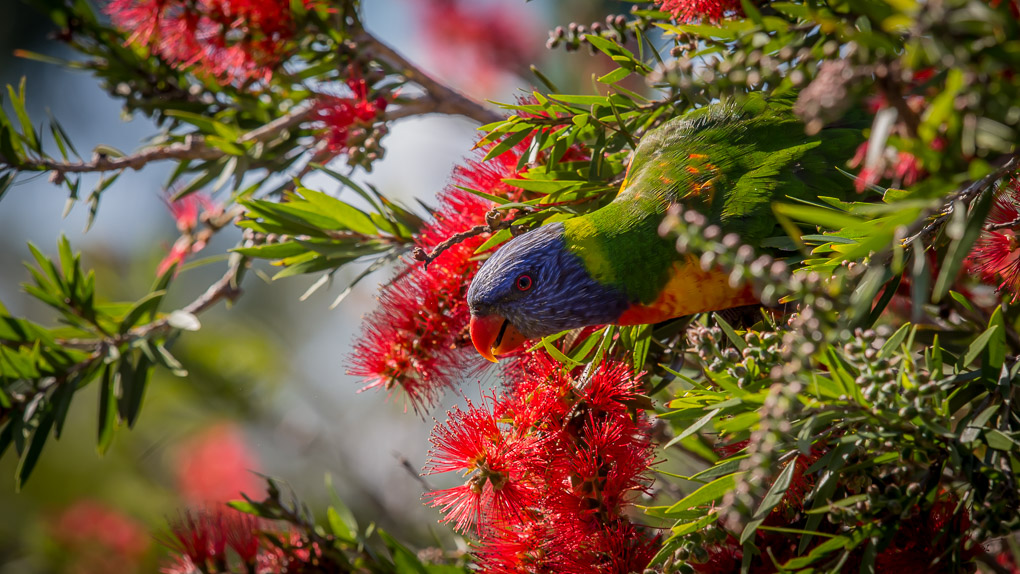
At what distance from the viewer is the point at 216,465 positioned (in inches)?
127

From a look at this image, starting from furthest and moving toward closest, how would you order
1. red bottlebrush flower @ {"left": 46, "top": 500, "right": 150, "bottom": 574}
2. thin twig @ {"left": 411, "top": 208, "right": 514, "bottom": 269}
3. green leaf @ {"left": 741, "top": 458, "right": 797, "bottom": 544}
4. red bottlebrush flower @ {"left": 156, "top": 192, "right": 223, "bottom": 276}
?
red bottlebrush flower @ {"left": 46, "top": 500, "right": 150, "bottom": 574} → red bottlebrush flower @ {"left": 156, "top": 192, "right": 223, "bottom": 276} → thin twig @ {"left": 411, "top": 208, "right": 514, "bottom": 269} → green leaf @ {"left": 741, "top": 458, "right": 797, "bottom": 544}

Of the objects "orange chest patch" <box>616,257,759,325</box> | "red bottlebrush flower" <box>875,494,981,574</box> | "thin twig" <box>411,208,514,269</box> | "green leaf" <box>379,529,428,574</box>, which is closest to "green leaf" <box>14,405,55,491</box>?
"green leaf" <box>379,529,428,574</box>

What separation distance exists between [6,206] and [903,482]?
19.7 feet

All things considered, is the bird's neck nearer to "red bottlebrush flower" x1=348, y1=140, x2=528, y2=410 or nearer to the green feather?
the green feather

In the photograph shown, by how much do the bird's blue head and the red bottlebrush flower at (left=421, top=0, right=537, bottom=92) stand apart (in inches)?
97.6

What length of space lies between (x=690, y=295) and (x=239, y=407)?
181 centimetres

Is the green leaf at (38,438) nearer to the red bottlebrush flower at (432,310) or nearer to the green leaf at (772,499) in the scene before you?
the red bottlebrush flower at (432,310)

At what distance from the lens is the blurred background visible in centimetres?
251

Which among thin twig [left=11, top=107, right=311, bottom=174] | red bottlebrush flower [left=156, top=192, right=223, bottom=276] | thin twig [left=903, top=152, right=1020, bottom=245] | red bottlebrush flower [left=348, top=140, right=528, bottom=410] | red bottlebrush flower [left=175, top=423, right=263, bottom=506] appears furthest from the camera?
red bottlebrush flower [left=175, top=423, right=263, bottom=506]

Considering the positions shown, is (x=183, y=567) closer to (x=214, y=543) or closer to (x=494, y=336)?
(x=214, y=543)

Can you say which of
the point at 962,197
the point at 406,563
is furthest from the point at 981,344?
the point at 406,563

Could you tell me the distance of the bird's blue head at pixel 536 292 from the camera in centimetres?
99

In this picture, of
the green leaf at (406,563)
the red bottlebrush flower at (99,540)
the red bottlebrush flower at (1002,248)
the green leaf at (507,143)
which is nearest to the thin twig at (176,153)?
the green leaf at (507,143)

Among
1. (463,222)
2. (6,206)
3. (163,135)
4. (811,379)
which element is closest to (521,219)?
(463,222)
